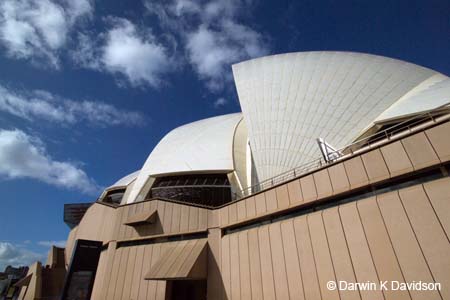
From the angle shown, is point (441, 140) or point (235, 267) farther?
point (235, 267)

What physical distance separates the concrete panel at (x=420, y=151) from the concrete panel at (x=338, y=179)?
6.05ft

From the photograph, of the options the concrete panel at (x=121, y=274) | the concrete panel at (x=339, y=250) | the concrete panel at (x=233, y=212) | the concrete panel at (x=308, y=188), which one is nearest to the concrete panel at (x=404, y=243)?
the concrete panel at (x=339, y=250)

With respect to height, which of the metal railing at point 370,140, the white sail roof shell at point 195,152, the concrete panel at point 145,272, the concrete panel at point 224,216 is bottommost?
the concrete panel at point 145,272

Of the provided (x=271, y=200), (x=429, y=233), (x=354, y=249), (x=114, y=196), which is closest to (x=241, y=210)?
(x=271, y=200)

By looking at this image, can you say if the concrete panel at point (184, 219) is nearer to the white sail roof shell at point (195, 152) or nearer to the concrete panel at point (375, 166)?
the white sail roof shell at point (195, 152)

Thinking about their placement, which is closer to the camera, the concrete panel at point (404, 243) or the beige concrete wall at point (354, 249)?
the concrete panel at point (404, 243)

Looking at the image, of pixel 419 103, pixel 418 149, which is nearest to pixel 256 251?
pixel 418 149

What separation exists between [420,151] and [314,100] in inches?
374

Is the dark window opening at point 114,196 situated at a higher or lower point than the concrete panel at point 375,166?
higher

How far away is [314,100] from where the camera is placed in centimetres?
1533

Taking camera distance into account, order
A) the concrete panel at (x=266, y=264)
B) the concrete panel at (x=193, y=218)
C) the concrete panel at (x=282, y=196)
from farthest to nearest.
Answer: the concrete panel at (x=193, y=218) → the concrete panel at (x=282, y=196) → the concrete panel at (x=266, y=264)

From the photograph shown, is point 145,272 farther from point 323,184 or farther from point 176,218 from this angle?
point 323,184

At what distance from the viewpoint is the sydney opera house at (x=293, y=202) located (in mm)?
6262

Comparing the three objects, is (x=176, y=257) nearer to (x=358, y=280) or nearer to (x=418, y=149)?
(x=358, y=280)
